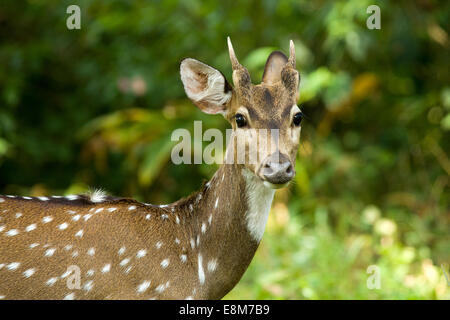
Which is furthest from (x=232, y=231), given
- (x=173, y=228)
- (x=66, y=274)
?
(x=66, y=274)

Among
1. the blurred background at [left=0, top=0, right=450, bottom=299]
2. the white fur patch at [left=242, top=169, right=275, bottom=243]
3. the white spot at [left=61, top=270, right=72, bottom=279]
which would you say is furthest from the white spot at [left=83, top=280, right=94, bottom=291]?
the blurred background at [left=0, top=0, right=450, bottom=299]

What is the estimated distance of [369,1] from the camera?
632 centimetres

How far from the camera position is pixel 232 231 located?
3.40 metres

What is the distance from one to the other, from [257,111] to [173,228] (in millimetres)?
832

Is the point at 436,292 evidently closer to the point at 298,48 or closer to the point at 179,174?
the point at 298,48

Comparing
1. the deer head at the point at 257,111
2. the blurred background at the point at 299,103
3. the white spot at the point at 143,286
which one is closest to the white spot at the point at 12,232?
the white spot at the point at 143,286

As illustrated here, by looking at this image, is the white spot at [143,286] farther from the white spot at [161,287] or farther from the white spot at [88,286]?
the white spot at [88,286]

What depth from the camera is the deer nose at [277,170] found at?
3029 mm

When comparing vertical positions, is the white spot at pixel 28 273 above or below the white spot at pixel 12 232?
below

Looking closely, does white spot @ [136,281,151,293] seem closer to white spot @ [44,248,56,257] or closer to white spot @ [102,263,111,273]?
white spot @ [102,263,111,273]

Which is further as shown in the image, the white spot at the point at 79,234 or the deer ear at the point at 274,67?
the deer ear at the point at 274,67

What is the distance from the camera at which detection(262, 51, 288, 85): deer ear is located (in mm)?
3818
